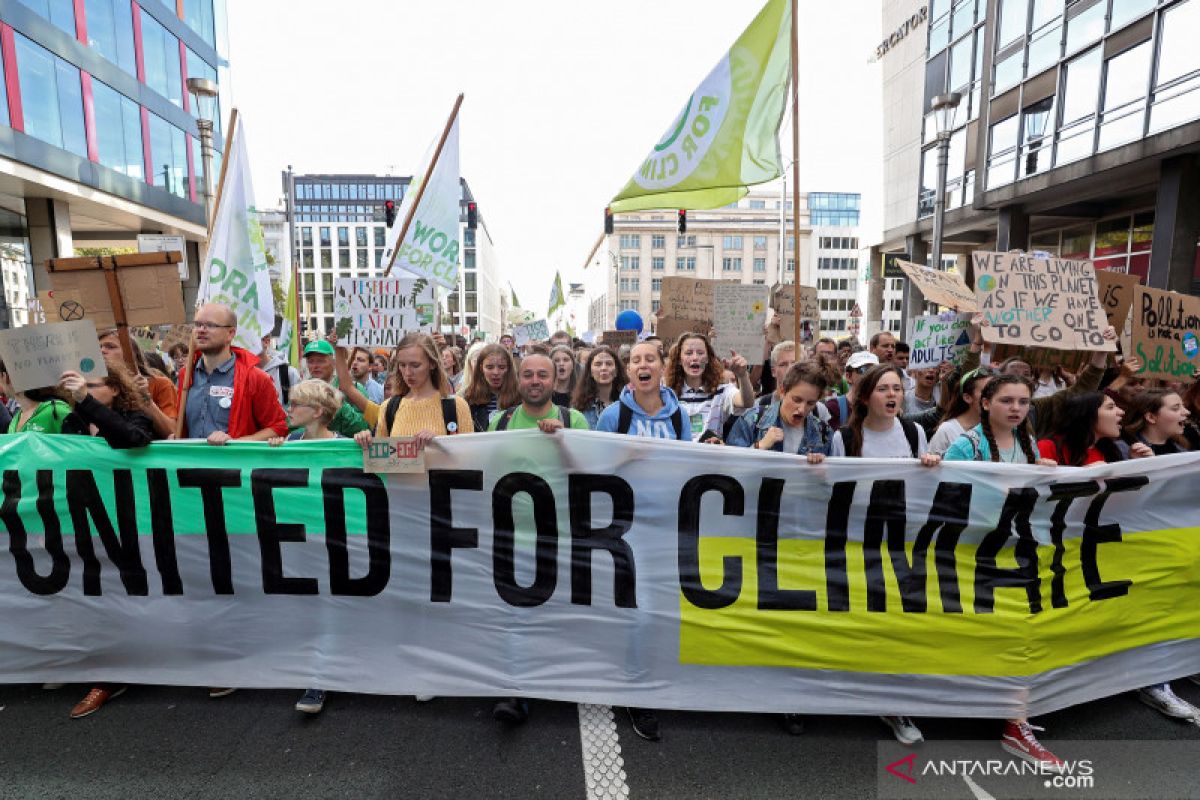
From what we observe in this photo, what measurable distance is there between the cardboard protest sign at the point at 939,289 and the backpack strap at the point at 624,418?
10.6ft

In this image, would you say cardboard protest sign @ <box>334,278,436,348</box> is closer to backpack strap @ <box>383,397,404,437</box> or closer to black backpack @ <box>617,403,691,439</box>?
backpack strap @ <box>383,397,404,437</box>

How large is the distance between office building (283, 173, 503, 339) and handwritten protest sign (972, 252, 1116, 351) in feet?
326

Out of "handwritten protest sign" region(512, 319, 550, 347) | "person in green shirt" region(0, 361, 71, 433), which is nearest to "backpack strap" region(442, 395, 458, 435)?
"person in green shirt" region(0, 361, 71, 433)

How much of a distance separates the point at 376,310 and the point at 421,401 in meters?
2.34

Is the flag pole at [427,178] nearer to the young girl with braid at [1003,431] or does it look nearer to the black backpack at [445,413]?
the black backpack at [445,413]

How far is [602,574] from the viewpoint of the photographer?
3.14 metres

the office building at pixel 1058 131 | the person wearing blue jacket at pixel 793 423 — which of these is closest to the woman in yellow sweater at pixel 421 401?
the person wearing blue jacket at pixel 793 423

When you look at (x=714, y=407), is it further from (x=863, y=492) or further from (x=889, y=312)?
(x=889, y=312)

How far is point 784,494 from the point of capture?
3107mm

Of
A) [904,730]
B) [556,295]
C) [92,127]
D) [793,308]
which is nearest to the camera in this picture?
[904,730]

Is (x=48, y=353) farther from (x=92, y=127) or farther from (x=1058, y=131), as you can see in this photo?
(x=92, y=127)

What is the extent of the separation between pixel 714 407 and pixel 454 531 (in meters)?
2.47

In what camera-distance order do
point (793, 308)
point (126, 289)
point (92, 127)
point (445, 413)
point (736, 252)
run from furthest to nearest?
point (736, 252) → point (92, 127) → point (793, 308) → point (126, 289) → point (445, 413)

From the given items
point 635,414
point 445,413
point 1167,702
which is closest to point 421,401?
point 445,413
